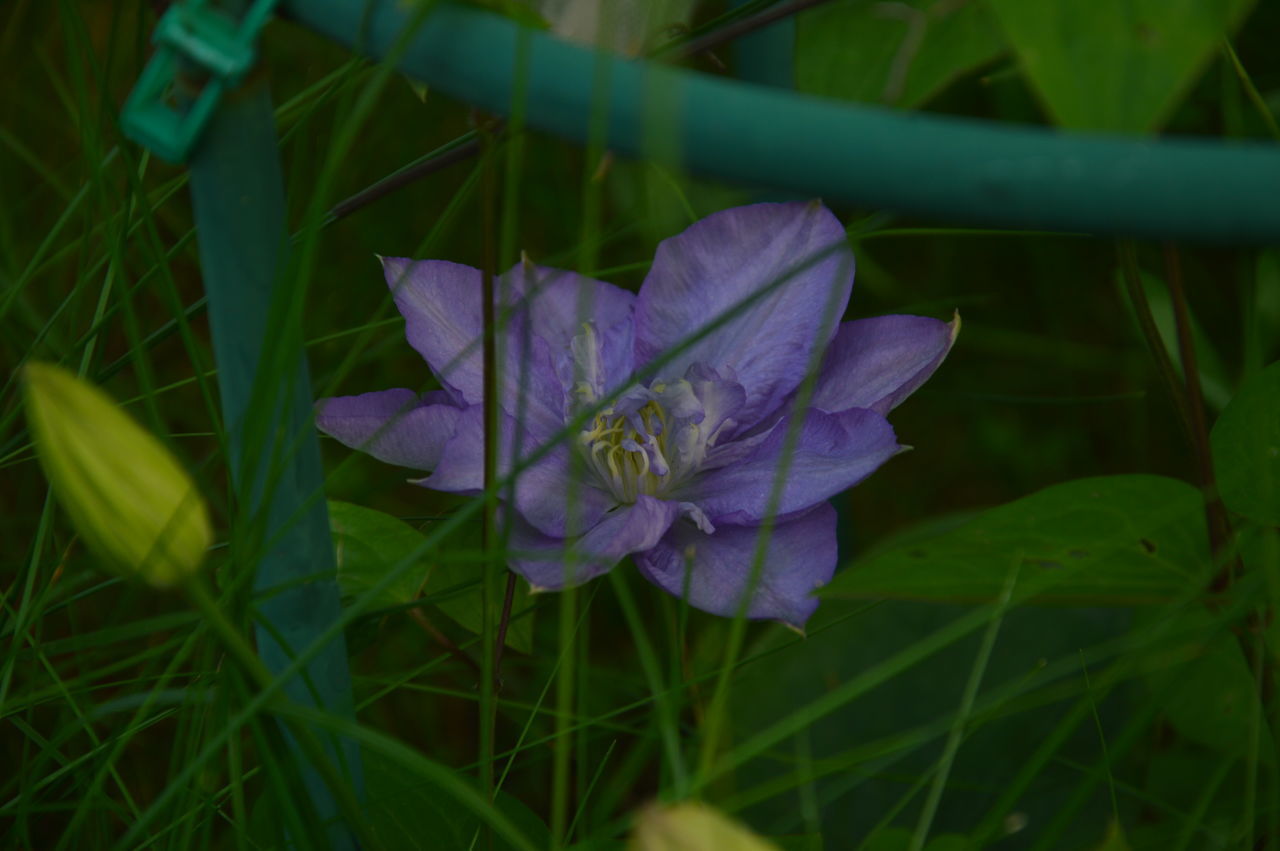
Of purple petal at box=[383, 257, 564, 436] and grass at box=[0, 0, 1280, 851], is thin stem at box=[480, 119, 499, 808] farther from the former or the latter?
purple petal at box=[383, 257, 564, 436]

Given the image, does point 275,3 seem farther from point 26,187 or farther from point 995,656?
point 26,187

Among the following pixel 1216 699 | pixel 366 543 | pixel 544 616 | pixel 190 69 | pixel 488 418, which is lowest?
pixel 544 616

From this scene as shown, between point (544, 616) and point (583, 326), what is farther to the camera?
point (544, 616)

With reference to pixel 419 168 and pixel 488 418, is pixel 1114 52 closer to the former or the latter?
pixel 488 418

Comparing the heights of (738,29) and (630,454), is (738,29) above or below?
above

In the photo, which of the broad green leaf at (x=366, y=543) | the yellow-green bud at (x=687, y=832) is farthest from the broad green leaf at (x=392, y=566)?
the yellow-green bud at (x=687, y=832)

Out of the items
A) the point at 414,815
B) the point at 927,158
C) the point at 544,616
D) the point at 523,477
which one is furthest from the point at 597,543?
the point at 544,616

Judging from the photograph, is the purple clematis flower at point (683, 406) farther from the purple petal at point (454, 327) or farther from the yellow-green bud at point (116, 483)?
the yellow-green bud at point (116, 483)

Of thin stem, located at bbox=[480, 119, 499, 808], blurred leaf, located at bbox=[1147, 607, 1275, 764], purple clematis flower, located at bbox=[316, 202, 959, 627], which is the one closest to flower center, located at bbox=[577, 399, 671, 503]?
purple clematis flower, located at bbox=[316, 202, 959, 627]
